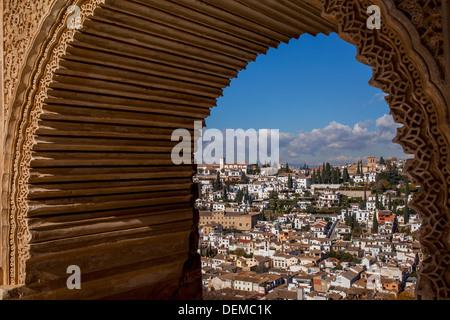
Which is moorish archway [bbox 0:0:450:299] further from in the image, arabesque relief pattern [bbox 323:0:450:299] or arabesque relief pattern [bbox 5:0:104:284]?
arabesque relief pattern [bbox 323:0:450:299]

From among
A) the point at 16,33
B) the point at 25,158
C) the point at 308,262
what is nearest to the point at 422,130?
the point at 25,158

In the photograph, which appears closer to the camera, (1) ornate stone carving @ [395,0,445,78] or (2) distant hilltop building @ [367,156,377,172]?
(1) ornate stone carving @ [395,0,445,78]

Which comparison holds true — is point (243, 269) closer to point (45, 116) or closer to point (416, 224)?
point (416, 224)

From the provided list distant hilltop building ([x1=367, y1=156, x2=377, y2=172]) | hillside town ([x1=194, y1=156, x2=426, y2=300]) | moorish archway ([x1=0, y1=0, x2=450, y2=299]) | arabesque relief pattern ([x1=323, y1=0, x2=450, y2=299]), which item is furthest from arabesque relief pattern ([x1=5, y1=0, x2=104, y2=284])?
distant hilltop building ([x1=367, y1=156, x2=377, y2=172])

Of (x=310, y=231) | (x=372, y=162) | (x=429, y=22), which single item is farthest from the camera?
(x=310, y=231)

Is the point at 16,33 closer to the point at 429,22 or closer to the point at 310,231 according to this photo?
the point at 429,22

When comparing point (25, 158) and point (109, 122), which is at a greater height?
point (109, 122)

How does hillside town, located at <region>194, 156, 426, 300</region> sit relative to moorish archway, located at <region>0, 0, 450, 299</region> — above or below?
below
